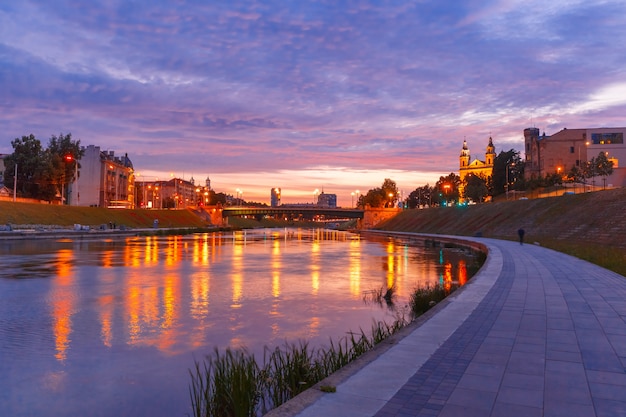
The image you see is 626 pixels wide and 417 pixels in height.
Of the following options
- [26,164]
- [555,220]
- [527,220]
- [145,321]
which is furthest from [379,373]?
[26,164]

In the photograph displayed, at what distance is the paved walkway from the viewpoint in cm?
562

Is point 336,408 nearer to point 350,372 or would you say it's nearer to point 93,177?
point 350,372

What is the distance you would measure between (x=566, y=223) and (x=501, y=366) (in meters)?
49.6

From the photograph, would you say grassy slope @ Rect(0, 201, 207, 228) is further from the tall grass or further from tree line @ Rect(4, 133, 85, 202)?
the tall grass

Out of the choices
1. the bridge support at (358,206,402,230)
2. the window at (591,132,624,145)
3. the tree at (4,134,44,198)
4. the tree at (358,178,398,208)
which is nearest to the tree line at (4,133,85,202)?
the tree at (4,134,44,198)

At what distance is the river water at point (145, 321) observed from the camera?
870cm

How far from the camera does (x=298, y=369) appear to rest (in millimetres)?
8336

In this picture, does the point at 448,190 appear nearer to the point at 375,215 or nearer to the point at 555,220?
the point at 375,215

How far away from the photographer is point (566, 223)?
5047cm

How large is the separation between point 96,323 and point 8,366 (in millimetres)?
3883

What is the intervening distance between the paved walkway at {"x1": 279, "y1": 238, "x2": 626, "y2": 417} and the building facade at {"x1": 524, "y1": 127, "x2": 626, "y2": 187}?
108761 mm

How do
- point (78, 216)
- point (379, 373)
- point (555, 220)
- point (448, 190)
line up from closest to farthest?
1. point (379, 373)
2. point (555, 220)
3. point (78, 216)
4. point (448, 190)

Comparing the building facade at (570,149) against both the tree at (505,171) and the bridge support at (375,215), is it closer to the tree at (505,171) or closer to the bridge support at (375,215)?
the tree at (505,171)

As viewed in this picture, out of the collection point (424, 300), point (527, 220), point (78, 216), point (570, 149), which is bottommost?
point (424, 300)
